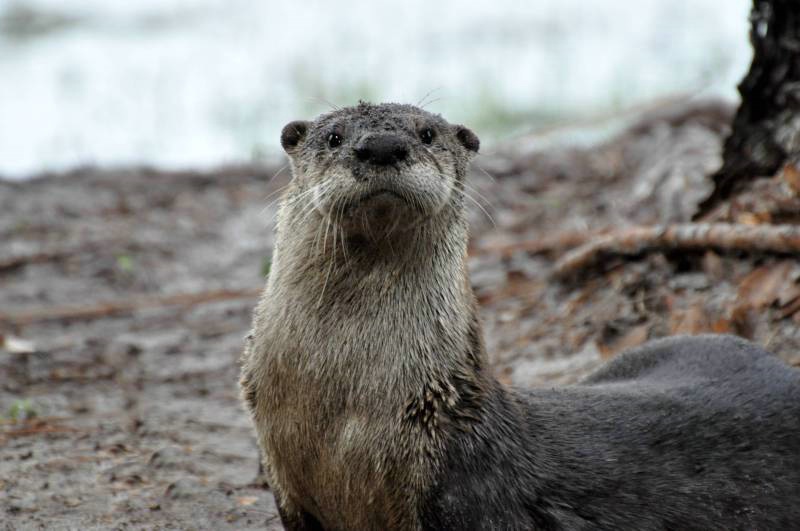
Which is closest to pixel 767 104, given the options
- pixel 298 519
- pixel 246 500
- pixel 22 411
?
pixel 246 500

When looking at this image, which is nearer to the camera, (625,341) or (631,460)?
(631,460)

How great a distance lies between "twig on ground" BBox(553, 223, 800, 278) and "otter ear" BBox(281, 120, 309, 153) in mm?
2460

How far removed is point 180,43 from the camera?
16.8 m

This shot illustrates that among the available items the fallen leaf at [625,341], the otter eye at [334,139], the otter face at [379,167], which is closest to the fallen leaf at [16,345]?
the otter face at [379,167]

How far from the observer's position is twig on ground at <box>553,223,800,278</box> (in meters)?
5.68

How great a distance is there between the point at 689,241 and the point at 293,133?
2.48 meters

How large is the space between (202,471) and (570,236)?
141 inches

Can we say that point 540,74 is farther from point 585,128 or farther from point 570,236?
point 570,236

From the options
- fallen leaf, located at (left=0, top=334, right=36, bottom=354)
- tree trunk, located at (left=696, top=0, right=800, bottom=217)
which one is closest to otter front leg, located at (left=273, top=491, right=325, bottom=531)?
tree trunk, located at (left=696, top=0, right=800, bottom=217)

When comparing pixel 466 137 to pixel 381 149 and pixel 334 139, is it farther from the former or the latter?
pixel 381 149

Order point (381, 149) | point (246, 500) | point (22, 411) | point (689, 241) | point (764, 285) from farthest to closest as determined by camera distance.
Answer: point (689, 241), point (22, 411), point (764, 285), point (246, 500), point (381, 149)

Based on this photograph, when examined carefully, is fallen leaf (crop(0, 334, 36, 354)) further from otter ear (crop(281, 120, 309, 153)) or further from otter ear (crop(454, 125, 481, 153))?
otter ear (crop(454, 125, 481, 153))

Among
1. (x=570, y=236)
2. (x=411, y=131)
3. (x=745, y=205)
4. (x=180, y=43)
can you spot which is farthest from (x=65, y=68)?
(x=411, y=131)

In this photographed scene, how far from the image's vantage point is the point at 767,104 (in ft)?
20.6
